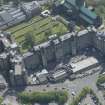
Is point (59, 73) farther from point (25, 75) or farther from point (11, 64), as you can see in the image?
point (11, 64)

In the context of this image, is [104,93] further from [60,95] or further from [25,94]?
[25,94]

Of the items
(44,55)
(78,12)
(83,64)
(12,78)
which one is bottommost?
(83,64)

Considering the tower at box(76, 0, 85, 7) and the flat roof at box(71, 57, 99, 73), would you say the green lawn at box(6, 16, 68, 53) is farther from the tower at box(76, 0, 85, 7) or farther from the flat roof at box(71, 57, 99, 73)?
the flat roof at box(71, 57, 99, 73)

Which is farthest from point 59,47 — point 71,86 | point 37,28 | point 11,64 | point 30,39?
point 11,64

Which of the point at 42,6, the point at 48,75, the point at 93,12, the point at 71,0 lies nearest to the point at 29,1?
the point at 42,6

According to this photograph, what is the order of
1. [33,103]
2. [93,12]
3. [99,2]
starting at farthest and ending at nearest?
[99,2] → [93,12] → [33,103]

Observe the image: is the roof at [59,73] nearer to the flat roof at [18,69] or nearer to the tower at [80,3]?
the flat roof at [18,69]
